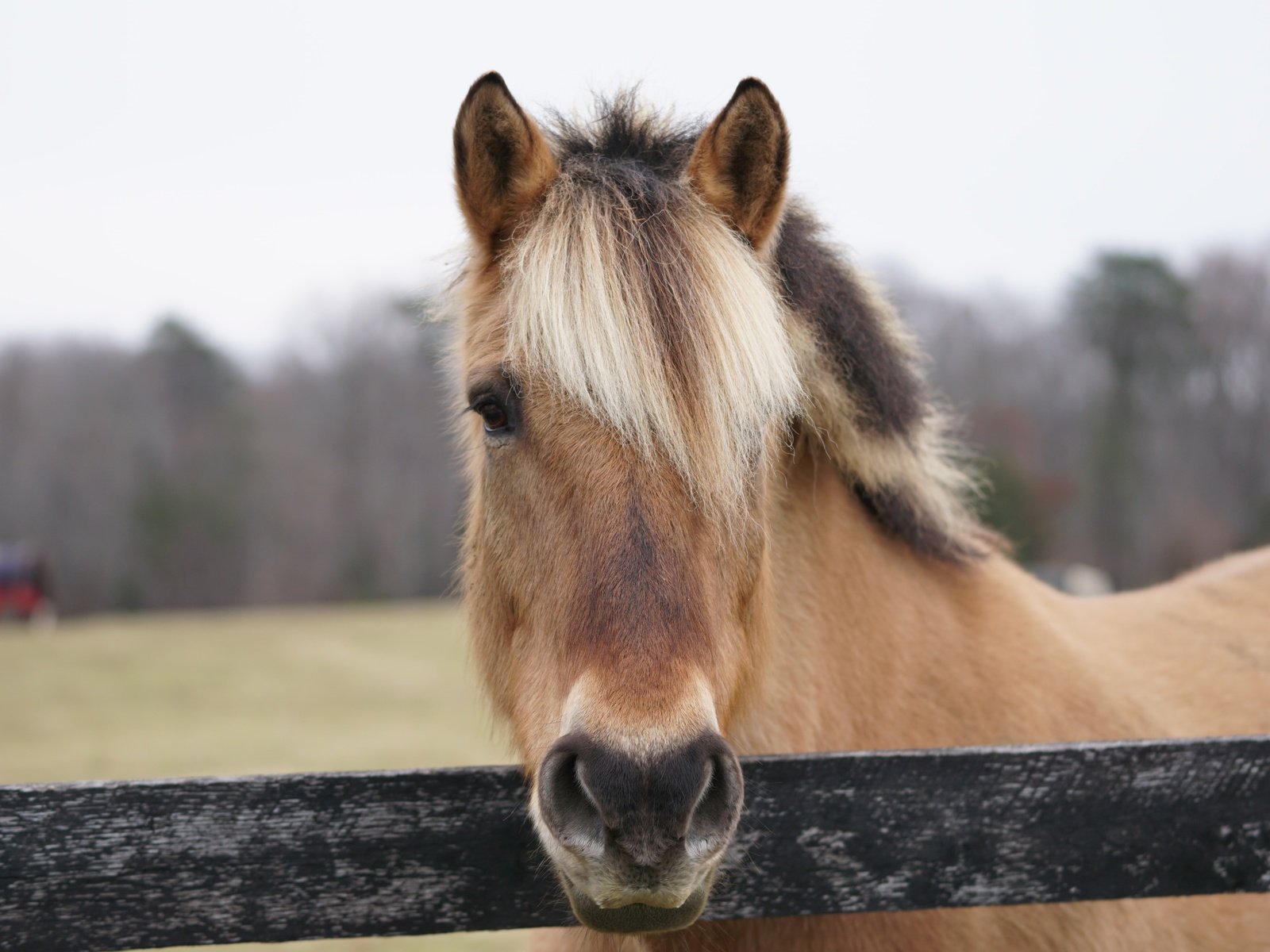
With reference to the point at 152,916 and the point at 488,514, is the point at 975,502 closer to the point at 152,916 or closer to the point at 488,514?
the point at 488,514

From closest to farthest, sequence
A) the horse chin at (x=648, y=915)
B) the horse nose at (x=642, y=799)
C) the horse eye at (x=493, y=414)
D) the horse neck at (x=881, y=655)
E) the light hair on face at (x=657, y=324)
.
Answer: the horse nose at (x=642, y=799), the horse chin at (x=648, y=915), the light hair on face at (x=657, y=324), the horse eye at (x=493, y=414), the horse neck at (x=881, y=655)

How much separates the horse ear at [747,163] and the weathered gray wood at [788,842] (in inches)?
51.9

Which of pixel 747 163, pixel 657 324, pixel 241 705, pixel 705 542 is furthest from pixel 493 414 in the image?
pixel 241 705

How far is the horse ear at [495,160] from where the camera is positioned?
2408 millimetres

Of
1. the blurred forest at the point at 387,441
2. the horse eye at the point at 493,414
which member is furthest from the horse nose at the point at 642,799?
the blurred forest at the point at 387,441

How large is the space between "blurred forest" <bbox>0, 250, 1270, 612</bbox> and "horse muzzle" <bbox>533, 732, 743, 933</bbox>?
33718 mm

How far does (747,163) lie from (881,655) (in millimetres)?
1341

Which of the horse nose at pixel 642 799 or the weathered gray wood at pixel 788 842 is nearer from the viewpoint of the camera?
the horse nose at pixel 642 799

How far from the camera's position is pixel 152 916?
1.96m

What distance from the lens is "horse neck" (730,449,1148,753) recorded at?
2609mm

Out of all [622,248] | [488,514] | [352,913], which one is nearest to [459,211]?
[622,248]

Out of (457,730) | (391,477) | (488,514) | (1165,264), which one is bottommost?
(391,477)

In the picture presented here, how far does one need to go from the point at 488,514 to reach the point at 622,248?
0.72 m

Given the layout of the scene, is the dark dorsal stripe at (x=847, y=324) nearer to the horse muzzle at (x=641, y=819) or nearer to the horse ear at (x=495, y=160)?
the horse ear at (x=495, y=160)
